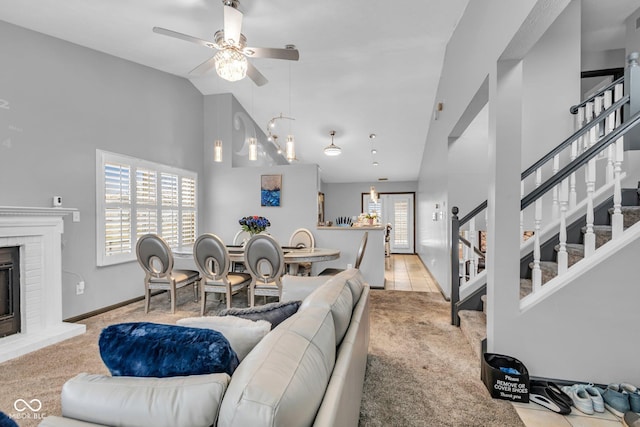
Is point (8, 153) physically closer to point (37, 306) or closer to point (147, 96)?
point (37, 306)

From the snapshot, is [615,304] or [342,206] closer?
[615,304]

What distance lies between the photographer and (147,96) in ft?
13.8

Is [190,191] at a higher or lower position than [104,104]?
lower

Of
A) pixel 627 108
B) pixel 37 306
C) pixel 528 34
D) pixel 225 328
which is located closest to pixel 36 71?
pixel 37 306

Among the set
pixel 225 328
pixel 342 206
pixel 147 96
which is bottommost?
pixel 225 328

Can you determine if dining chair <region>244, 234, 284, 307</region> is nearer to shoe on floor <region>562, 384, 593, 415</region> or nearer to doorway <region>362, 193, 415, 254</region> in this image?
shoe on floor <region>562, 384, 593, 415</region>

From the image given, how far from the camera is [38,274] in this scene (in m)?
2.84

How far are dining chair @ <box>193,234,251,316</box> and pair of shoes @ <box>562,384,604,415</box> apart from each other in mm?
3020

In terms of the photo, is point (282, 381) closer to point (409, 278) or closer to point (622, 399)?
point (622, 399)

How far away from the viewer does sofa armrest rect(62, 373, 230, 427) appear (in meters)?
0.74

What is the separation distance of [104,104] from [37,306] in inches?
94.3

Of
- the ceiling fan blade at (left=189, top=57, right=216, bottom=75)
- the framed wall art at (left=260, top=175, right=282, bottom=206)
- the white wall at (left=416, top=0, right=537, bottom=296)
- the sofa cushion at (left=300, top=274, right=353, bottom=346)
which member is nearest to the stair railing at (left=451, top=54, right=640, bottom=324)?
the white wall at (left=416, top=0, right=537, bottom=296)

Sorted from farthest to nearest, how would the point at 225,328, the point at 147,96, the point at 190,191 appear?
the point at 190,191, the point at 147,96, the point at 225,328

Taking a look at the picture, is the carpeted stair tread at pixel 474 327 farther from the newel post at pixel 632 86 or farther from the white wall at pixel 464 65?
the newel post at pixel 632 86
